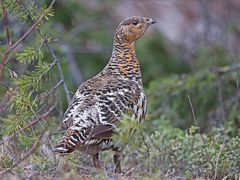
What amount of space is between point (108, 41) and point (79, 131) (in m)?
7.80

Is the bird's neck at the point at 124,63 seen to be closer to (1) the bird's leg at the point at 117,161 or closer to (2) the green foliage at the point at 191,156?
(2) the green foliage at the point at 191,156

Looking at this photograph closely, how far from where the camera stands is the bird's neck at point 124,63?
756 cm

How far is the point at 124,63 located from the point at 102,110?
119 centimetres

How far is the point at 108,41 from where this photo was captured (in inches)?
552

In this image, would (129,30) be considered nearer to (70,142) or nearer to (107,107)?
(107,107)

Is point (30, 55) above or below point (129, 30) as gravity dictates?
below

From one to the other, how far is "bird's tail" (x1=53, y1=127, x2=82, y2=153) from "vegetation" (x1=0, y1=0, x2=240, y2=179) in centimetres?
9

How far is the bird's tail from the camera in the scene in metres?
6.19

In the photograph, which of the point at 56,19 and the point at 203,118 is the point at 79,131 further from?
the point at 56,19

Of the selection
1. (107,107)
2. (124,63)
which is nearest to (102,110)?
(107,107)

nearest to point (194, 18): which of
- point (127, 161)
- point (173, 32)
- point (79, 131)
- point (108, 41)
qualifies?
point (173, 32)

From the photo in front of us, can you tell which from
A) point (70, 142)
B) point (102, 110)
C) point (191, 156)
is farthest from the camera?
point (191, 156)

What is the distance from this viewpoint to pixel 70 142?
624 cm

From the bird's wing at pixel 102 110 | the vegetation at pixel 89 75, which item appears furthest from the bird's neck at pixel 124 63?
the vegetation at pixel 89 75
